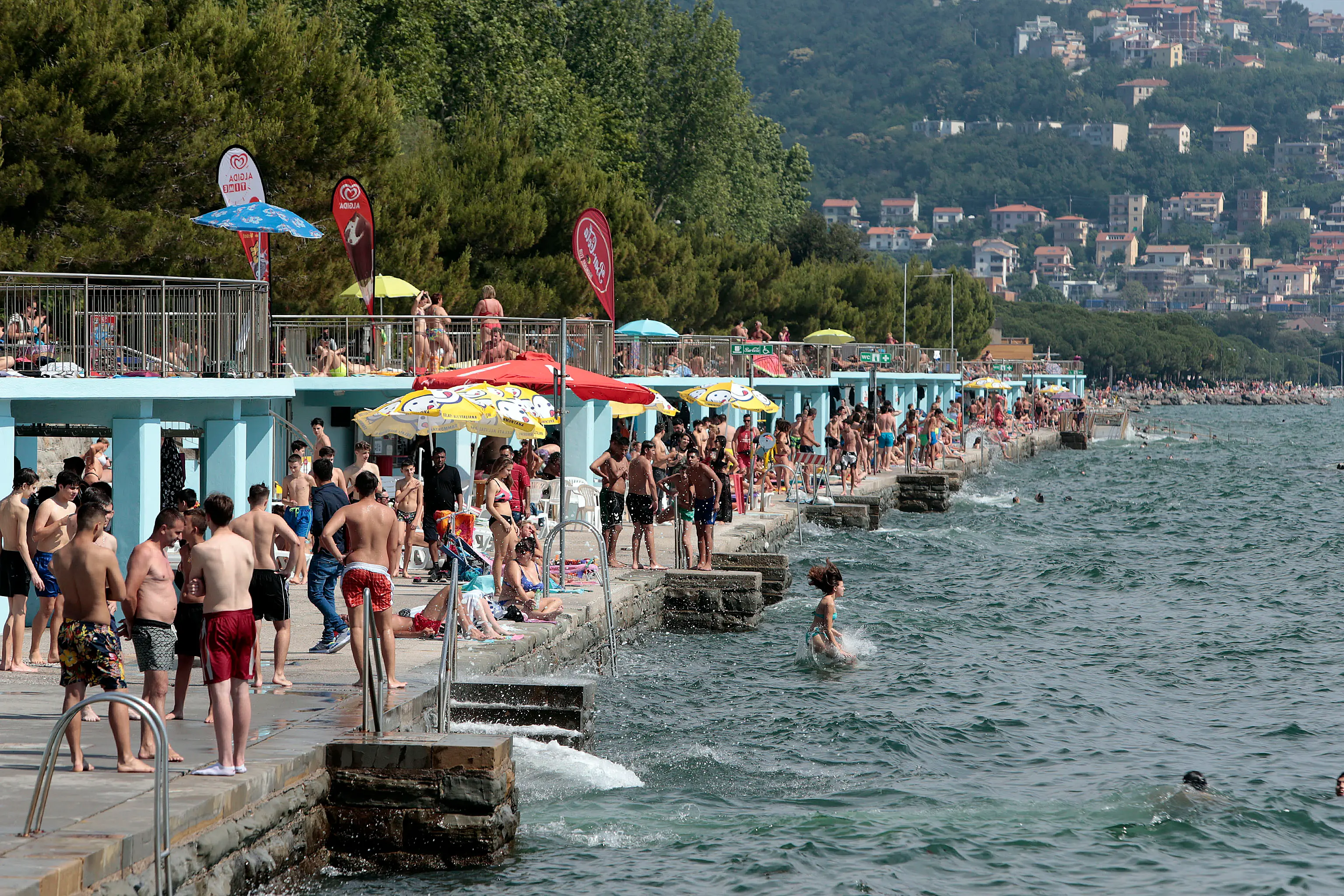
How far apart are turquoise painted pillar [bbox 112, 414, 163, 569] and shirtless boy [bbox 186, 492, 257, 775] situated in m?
5.89

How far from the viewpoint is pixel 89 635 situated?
8.89 m

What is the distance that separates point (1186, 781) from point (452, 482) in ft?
26.2

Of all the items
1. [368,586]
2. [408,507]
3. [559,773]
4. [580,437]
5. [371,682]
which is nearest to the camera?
[371,682]

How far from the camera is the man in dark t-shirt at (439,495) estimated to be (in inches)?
645

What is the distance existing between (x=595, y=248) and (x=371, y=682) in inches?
393

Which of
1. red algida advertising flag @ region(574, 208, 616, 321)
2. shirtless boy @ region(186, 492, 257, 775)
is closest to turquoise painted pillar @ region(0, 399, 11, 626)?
shirtless boy @ region(186, 492, 257, 775)

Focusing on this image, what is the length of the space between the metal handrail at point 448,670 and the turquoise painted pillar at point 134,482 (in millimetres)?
4151

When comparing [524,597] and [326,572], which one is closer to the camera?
[326,572]

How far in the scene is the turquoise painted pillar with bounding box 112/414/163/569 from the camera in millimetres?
14781

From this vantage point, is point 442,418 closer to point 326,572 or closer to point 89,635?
point 326,572

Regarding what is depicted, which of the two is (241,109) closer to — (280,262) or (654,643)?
(280,262)

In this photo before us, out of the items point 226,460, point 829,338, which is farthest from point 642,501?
point 829,338

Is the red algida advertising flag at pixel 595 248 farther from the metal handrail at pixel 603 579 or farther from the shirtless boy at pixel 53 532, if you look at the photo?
the shirtless boy at pixel 53 532

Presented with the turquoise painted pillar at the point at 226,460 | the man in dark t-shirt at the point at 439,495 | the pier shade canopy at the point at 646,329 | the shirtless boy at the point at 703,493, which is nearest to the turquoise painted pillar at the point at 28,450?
the turquoise painted pillar at the point at 226,460
